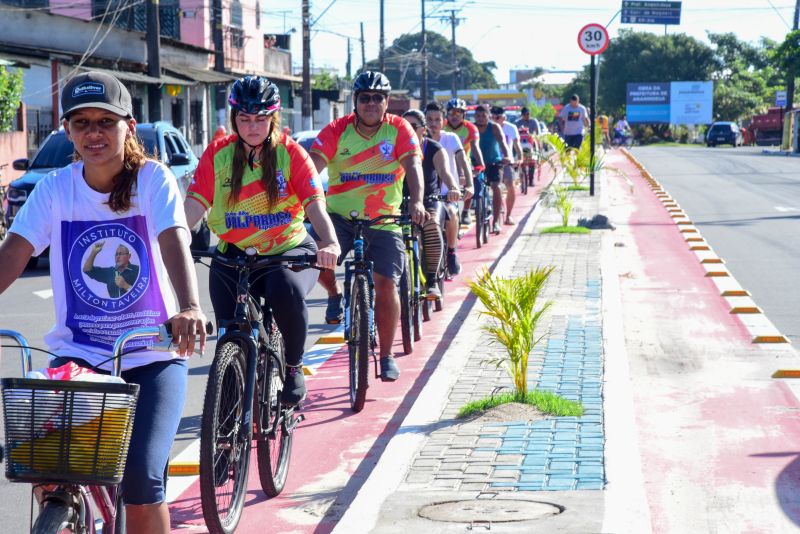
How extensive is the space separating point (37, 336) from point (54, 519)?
730 cm

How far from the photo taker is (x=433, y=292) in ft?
33.1

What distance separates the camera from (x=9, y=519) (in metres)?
5.27

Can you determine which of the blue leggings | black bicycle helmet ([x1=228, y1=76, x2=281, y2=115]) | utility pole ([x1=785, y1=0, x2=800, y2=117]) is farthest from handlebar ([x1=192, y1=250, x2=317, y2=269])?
utility pole ([x1=785, y1=0, x2=800, y2=117])

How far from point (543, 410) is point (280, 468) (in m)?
1.62

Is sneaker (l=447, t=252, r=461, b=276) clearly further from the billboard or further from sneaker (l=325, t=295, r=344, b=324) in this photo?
the billboard

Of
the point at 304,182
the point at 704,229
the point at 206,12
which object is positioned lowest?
the point at 704,229

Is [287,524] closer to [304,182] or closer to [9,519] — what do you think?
[9,519]

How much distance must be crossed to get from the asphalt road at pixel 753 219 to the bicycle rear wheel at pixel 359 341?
389 centimetres

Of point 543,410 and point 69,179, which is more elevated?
point 69,179

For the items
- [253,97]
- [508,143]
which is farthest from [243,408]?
[508,143]

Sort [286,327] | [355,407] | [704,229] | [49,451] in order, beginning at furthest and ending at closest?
[704,229]
[355,407]
[286,327]
[49,451]

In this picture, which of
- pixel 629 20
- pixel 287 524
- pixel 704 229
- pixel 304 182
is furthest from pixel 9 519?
pixel 629 20

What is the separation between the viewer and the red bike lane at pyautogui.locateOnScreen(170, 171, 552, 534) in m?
5.34

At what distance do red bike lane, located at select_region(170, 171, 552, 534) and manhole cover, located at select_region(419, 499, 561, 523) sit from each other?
0.54 m
